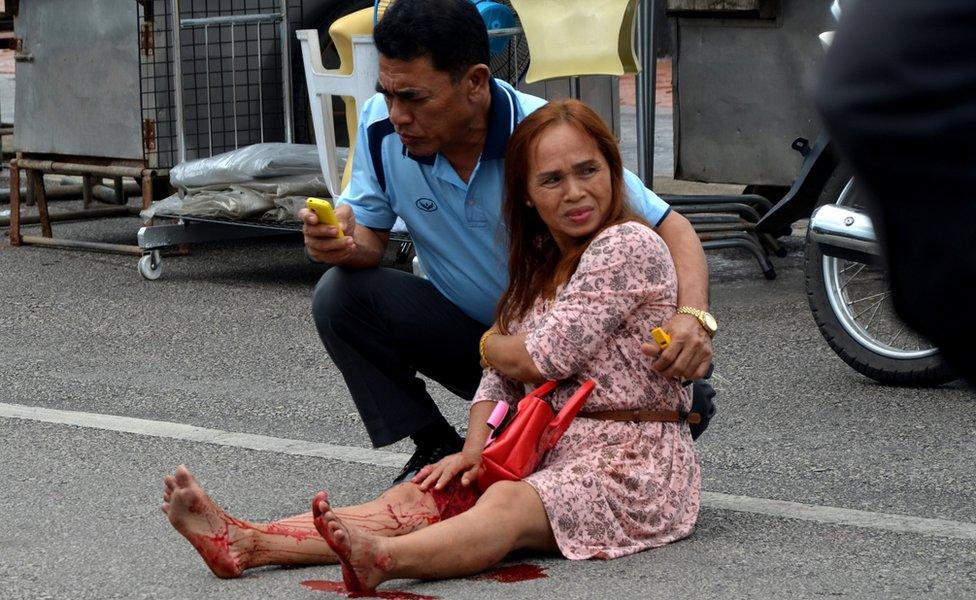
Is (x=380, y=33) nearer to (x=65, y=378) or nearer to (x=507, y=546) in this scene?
(x=507, y=546)

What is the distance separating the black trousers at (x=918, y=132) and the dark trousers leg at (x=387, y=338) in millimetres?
2521

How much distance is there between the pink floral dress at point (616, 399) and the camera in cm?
296

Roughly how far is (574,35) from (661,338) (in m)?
3.23

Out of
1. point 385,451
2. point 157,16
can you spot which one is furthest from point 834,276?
point 157,16

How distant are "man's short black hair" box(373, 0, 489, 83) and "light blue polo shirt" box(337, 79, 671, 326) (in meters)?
0.14

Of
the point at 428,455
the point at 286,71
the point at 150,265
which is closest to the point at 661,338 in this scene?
the point at 428,455

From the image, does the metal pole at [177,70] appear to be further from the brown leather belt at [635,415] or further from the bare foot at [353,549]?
the bare foot at [353,549]

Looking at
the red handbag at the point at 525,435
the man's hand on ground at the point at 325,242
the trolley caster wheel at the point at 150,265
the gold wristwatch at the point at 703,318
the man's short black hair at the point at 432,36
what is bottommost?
the trolley caster wheel at the point at 150,265

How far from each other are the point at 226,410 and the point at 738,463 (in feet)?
5.13

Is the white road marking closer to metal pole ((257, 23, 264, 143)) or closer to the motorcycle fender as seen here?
the motorcycle fender

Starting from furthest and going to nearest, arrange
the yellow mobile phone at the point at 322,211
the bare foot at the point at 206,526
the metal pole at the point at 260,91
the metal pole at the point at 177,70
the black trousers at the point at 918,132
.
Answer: the metal pole at the point at 260,91 → the metal pole at the point at 177,70 → the yellow mobile phone at the point at 322,211 → the bare foot at the point at 206,526 → the black trousers at the point at 918,132

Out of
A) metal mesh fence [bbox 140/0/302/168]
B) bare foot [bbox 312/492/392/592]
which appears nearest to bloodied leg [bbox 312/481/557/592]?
bare foot [bbox 312/492/392/592]

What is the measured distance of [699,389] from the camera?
3.29m

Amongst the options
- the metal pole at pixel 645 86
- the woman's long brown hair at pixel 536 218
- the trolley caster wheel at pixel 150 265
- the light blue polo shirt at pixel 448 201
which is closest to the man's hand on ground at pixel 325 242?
the light blue polo shirt at pixel 448 201
